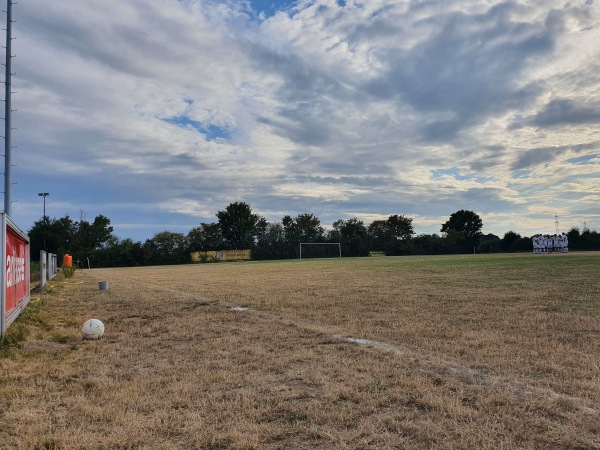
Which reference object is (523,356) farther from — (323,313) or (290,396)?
(323,313)

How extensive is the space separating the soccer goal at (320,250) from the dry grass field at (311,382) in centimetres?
7523

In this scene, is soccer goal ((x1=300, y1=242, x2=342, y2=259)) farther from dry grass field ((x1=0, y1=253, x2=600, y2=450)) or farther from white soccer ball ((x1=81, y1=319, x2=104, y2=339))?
white soccer ball ((x1=81, y1=319, x2=104, y2=339))

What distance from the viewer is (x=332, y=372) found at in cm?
499

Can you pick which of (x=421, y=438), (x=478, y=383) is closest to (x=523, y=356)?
(x=478, y=383)

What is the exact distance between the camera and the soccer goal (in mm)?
84688

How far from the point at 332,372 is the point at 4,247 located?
18.0 feet

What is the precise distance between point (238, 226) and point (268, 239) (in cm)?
683

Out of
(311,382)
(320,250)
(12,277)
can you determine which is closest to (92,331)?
(12,277)

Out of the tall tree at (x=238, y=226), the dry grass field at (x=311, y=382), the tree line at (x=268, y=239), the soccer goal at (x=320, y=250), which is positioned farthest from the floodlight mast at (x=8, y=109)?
the tall tree at (x=238, y=226)

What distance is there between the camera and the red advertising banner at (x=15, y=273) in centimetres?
778

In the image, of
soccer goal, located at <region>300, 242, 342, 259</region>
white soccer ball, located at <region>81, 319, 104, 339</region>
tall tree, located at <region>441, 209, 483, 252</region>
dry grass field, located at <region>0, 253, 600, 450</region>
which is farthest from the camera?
tall tree, located at <region>441, 209, 483, 252</region>

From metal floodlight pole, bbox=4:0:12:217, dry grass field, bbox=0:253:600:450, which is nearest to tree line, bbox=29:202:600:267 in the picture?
metal floodlight pole, bbox=4:0:12:217

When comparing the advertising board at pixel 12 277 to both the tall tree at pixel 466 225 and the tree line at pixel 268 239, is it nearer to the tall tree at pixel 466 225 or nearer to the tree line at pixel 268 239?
the tree line at pixel 268 239

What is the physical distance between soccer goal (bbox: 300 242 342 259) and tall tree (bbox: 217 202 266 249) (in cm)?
1200
